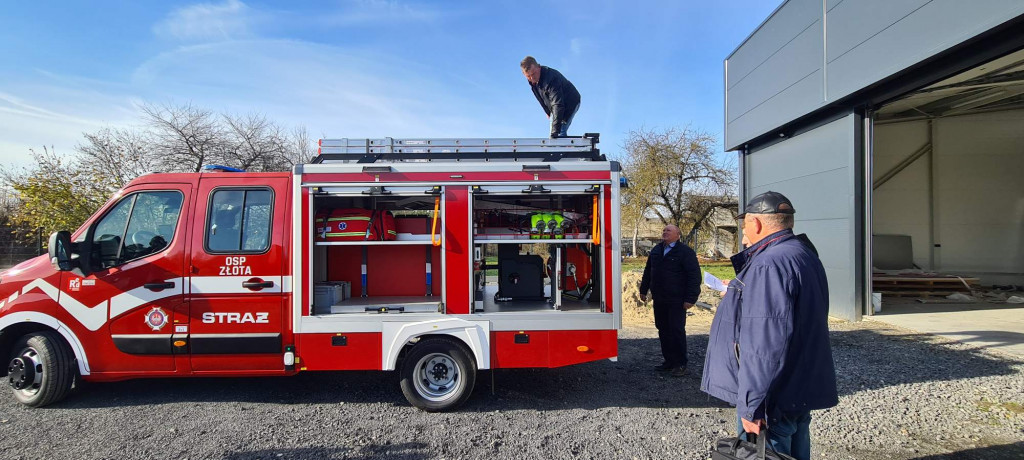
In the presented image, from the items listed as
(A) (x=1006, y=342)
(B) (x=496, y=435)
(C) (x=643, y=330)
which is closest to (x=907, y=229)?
(A) (x=1006, y=342)

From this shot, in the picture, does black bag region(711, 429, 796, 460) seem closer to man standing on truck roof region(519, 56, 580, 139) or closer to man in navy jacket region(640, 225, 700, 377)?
man in navy jacket region(640, 225, 700, 377)

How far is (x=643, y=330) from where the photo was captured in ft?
27.6

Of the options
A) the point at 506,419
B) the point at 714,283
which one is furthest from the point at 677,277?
the point at 506,419

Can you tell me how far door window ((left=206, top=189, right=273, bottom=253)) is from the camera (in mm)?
4488

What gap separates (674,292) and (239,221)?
4.55 m

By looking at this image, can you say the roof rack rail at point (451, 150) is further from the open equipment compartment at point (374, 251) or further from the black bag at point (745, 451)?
the black bag at point (745, 451)

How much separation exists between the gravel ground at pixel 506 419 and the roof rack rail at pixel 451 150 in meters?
2.37

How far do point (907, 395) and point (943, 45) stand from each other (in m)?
5.36

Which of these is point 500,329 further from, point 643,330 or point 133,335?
point 643,330

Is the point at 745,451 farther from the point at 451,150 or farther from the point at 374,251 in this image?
the point at 374,251

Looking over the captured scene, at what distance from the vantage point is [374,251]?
5.22m

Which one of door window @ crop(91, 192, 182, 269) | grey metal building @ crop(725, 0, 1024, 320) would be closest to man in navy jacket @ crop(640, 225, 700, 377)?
door window @ crop(91, 192, 182, 269)

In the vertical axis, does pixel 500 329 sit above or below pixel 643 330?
above

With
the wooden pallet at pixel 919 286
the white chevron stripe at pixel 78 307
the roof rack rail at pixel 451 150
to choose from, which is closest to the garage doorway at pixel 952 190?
the wooden pallet at pixel 919 286
